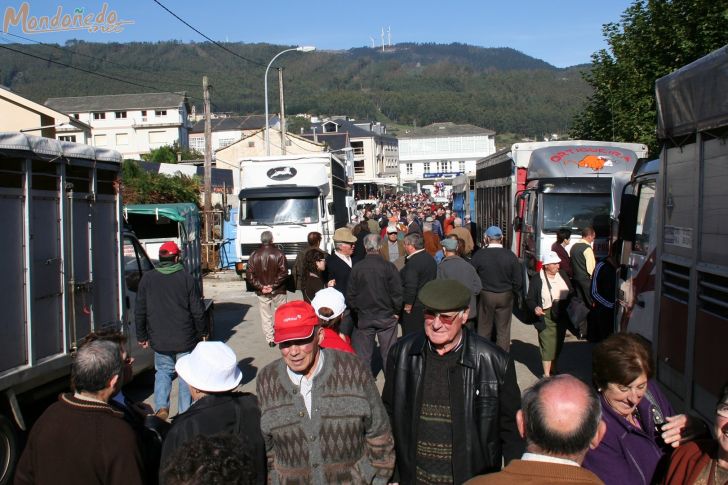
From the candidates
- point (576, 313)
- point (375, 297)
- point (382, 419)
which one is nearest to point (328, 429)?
point (382, 419)

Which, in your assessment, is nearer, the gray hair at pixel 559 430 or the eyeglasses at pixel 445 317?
the gray hair at pixel 559 430

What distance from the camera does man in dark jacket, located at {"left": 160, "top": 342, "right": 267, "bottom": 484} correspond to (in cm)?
373

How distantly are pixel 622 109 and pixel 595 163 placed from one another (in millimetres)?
12438

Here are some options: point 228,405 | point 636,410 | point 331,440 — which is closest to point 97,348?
point 228,405

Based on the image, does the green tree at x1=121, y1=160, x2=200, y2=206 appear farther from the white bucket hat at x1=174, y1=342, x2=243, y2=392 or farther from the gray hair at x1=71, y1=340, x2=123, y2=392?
the white bucket hat at x1=174, y1=342, x2=243, y2=392

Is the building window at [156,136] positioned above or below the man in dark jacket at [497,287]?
above

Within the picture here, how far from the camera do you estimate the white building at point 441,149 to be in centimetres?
14188

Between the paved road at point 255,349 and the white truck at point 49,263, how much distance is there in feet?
6.64

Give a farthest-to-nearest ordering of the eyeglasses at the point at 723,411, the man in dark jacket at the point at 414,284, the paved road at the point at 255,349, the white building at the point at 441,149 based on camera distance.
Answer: the white building at the point at 441,149, the paved road at the point at 255,349, the man in dark jacket at the point at 414,284, the eyeglasses at the point at 723,411

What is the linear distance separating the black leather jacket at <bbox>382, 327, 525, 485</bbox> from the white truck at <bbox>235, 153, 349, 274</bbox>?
1649 centimetres

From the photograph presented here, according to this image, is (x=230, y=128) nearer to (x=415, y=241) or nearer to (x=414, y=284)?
(x=415, y=241)

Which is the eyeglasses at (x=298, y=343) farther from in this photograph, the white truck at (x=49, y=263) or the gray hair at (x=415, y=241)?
the gray hair at (x=415, y=241)

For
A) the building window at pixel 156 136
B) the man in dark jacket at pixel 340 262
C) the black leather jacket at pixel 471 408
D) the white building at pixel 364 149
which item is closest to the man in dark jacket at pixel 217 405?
the black leather jacket at pixel 471 408

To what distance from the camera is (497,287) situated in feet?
31.6
